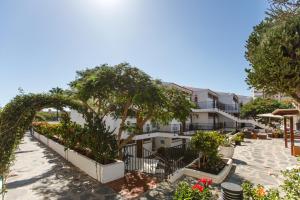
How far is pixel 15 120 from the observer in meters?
6.55

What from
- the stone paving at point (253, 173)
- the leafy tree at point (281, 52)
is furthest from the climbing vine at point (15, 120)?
the leafy tree at point (281, 52)

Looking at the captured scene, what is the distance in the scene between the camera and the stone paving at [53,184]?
7.69 meters

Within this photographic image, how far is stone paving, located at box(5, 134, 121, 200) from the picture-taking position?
7.69 meters

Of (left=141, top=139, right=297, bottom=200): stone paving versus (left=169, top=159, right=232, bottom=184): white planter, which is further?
(left=169, top=159, right=232, bottom=184): white planter

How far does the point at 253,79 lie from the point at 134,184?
6.45 meters

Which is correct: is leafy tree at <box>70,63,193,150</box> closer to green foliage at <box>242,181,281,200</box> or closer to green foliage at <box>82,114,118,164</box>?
green foliage at <box>82,114,118,164</box>

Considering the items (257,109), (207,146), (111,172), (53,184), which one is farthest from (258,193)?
(257,109)

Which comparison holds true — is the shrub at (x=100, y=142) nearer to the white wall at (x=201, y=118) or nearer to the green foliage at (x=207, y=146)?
the green foliage at (x=207, y=146)

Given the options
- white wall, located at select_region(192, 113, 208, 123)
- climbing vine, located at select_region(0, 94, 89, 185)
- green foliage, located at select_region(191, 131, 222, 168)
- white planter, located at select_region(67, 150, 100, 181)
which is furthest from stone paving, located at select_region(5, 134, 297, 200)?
white wall, located at select_region(192, 113, 208, 123)

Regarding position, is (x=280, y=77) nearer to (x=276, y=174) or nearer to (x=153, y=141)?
(x=276, y=174)

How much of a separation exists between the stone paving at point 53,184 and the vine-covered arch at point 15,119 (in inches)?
42.5

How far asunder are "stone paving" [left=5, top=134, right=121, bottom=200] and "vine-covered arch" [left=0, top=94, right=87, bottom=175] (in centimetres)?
108

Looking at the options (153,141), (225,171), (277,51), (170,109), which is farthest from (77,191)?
(153,141)

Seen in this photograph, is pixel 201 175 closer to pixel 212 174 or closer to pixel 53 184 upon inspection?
pixel 212 174
